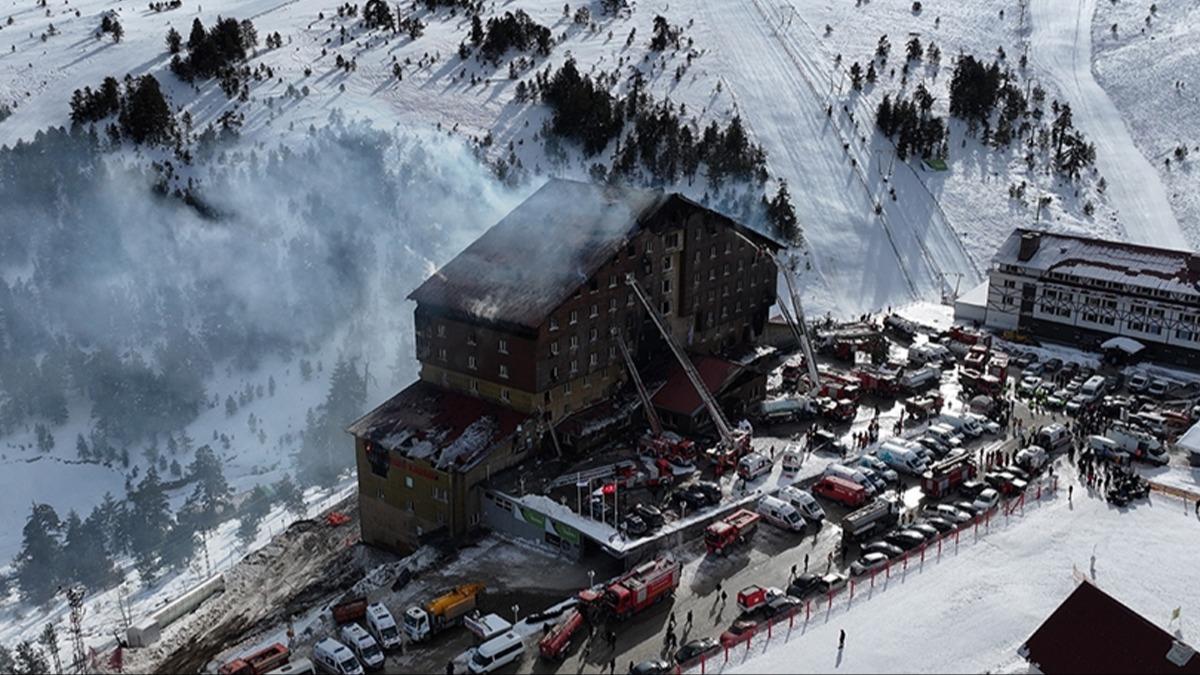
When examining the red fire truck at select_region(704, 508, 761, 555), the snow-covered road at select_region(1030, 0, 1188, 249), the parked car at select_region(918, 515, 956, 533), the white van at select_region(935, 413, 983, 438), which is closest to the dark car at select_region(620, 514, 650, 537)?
the red fire truck at select_region(704, 508, 761, 555)

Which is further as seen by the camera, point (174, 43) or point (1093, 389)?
point (174, 43)

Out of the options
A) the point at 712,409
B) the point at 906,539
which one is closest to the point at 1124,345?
the point at 712,409

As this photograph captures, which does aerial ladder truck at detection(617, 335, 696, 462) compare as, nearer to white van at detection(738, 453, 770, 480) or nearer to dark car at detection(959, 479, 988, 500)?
white van at detection(738, 453, 770, 480)

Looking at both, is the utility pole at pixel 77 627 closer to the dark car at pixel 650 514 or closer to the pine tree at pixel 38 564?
the pine tree at pixel 38 564

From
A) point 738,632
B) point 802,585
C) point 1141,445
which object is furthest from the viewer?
point 1141,445

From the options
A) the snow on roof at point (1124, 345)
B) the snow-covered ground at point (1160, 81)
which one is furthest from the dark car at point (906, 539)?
the snow-covered ground at point (1160, 81)

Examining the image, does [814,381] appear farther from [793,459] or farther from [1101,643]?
[1101,643]
